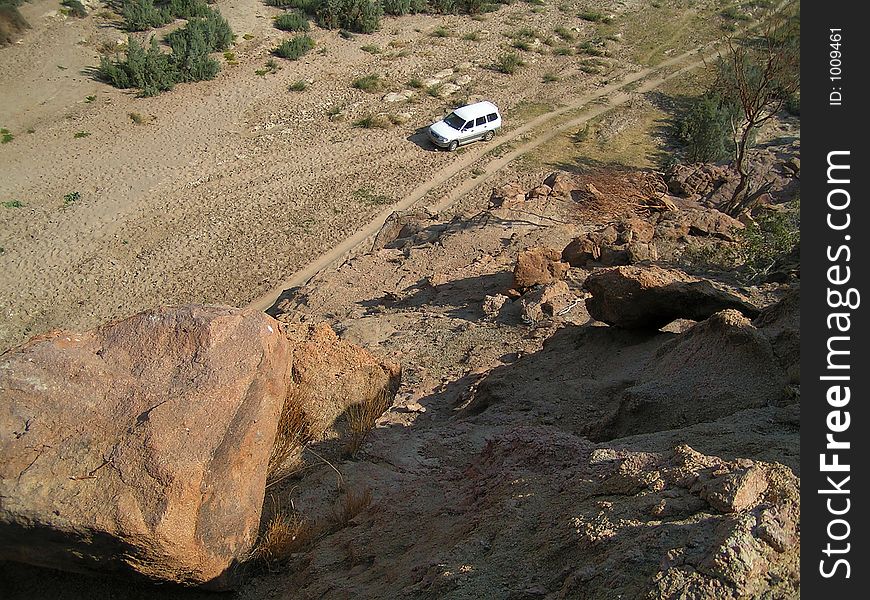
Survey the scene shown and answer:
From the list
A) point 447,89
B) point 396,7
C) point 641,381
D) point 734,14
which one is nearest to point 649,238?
point 641,381

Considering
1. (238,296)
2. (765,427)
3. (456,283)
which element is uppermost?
(765,427)

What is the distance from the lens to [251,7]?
3019 cm

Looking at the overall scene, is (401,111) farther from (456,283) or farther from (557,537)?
(557,537)

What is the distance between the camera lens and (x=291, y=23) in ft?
94.4

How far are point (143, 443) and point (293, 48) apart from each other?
24.9 m

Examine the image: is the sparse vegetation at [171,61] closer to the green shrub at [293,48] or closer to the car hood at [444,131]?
A: the green shrub at [293,48]

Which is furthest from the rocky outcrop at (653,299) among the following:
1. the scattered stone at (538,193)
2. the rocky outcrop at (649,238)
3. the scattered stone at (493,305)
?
the scattered stone at (538,193)

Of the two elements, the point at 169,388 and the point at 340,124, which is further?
the point at 340,124

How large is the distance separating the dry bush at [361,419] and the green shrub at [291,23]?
2466 cm

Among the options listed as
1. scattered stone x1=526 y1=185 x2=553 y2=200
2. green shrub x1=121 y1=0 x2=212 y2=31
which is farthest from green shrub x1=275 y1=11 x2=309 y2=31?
scattered stone x1=526 y1=185 x2=553 y2=200

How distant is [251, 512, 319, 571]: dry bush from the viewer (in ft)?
17.8

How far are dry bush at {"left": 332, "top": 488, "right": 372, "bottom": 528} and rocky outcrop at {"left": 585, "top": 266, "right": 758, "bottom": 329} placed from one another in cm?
453

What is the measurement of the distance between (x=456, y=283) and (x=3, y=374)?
9.24m

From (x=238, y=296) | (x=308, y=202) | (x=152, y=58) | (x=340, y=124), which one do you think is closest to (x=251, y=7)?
(x=152, y=58)
